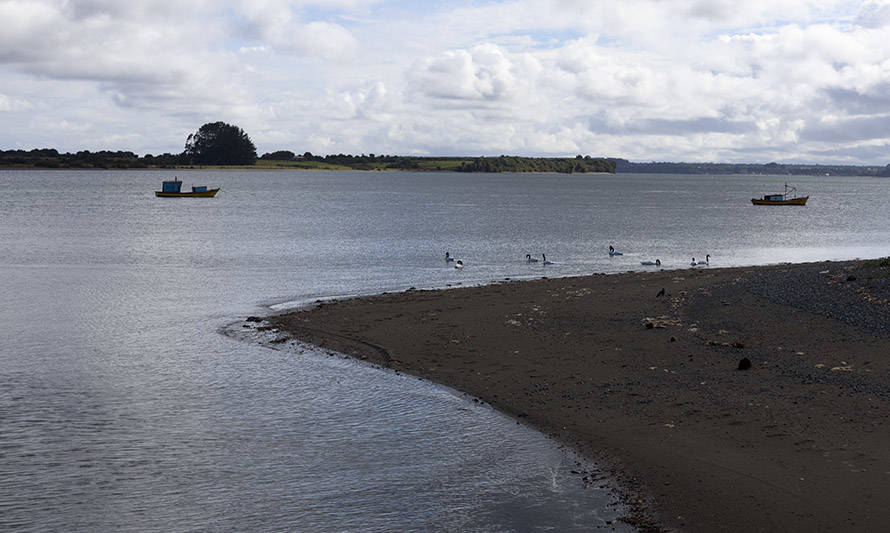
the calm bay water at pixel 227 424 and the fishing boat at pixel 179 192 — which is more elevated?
the fishing boat at pixel 179 192

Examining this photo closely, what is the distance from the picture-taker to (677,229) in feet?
293

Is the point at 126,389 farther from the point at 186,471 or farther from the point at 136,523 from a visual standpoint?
the point at 136,523

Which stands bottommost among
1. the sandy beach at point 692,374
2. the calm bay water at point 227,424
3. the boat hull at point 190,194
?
the calm bay water at point 227,424

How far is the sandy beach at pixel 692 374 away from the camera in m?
13.8

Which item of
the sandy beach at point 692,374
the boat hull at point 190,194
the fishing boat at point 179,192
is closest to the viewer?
the sandy beach at point 692,374

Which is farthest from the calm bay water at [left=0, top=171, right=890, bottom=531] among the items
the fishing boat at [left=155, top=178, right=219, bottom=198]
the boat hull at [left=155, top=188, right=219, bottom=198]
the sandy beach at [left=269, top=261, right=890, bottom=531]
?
the fishing boat at [left=155, top=178, right=219, bottom=198]

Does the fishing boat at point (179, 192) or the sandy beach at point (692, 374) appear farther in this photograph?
the fishing boat at point (179, 192)

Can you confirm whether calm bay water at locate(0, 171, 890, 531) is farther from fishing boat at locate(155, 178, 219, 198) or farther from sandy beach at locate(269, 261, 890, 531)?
fishing boat at locate(155, 178, 219, 198)

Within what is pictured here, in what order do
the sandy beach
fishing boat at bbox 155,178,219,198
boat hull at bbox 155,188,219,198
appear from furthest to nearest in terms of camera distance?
1. fishing boat at bbox 155,178,219,198
2. boat hull at bbox 155,188,219,198
3. the sandy beach

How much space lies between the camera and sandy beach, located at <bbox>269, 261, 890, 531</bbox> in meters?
13.8

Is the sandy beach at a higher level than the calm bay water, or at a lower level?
higher

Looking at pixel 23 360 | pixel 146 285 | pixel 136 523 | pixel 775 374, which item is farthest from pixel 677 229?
pixel 136 523

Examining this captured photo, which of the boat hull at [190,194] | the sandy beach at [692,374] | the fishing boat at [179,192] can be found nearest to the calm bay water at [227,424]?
the sandy beach at [692,374]

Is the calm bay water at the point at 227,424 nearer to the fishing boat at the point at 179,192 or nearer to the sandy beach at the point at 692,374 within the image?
the sandy beach at the point at 692,374
